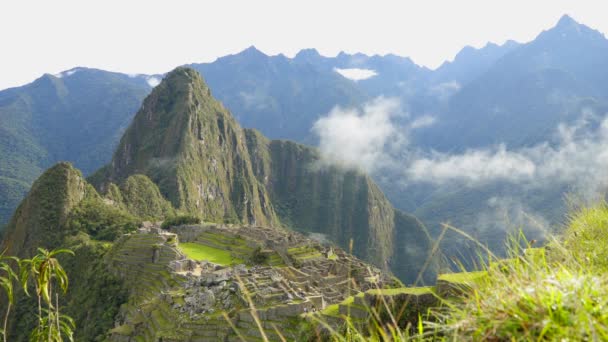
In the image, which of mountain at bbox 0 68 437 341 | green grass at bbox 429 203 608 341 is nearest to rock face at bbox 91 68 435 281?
mountain at bbox 0 68 437 341

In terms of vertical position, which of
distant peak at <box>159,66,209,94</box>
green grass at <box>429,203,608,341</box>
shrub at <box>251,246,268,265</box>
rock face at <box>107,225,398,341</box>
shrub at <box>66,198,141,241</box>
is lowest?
shrub at <box>66,198,141,241</box>

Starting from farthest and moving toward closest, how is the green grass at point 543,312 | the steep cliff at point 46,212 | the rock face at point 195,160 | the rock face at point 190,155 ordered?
the rock face at point 195,160 < the rock face at point 190,155 < the steep cliff at point 46,212 < the green grass at point 543,312

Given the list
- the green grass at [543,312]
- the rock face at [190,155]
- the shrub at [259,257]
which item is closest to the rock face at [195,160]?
the rock face at [190,155]

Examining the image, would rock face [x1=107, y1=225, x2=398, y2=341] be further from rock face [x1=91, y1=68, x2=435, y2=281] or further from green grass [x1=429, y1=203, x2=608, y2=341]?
rock face [x1=91, y1=68, x2=435, y2=281]

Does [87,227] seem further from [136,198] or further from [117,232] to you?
[136,198]

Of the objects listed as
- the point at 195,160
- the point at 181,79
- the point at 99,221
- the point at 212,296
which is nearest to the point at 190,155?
the point at 195,160

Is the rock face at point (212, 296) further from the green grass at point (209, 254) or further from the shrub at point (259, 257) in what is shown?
the green grass at point (209, 254)

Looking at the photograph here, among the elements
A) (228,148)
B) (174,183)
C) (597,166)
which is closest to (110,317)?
(174,183)

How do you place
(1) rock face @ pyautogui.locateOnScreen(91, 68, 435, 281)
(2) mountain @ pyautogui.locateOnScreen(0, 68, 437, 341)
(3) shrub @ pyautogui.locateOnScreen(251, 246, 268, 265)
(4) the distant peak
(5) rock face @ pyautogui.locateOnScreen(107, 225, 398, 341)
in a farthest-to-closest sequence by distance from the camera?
(4) the distant peak
(1) rock face @ pyautogui.locateOnScreen(91, 68, 435, 281)
(3) shrub @ pyautogui.locateOnScreen(251, 246, 268, 265)
(2) mountain @ pyautogui.locateOnScreen(0, 68, 437, 341)
(5) rock face @ pyautogui.locateOnScreen(107, 225, 398, 341)

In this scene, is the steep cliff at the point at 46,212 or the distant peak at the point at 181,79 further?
the distant peak at the point at 181,79
